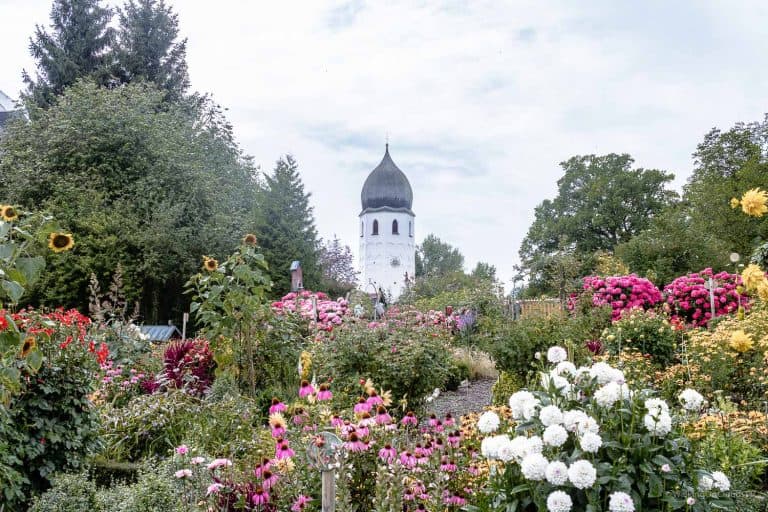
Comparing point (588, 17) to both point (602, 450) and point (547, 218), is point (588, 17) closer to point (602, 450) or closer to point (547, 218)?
point (602, 450)

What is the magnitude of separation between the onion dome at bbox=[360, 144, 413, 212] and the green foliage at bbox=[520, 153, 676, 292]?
51.6ft

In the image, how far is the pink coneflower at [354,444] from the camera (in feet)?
8.16

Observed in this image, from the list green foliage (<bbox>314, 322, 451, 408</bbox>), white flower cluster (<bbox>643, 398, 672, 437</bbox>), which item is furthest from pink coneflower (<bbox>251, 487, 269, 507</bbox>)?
green foliage (<bbox>314, 322, 451, 408</bbox>)

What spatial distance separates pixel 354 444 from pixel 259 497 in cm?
45

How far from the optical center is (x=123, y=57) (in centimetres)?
2030

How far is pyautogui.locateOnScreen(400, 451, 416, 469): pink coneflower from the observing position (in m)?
2.59

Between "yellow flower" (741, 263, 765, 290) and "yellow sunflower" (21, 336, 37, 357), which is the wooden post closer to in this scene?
"yellow sunflower" (21, 336, 37, 357)

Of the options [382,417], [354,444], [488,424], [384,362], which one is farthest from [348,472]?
[384,362]

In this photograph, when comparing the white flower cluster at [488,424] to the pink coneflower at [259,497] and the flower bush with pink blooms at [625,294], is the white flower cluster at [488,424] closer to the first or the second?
the pink coneflower at [259,497]

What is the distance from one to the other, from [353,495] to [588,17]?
13.5 ft

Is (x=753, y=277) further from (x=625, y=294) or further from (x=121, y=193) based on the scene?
(x=121, y=193)

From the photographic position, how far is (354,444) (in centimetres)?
250

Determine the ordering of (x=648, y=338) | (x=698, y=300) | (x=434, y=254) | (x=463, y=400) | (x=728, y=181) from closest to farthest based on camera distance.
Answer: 1. (x=648, y=338)
2. (x=463, y=400)
3. (x=698, y=300)
4. (x=728, y=181)
5. (x=434, y=254)

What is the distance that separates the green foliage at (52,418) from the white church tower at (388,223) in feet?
119
